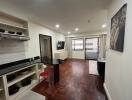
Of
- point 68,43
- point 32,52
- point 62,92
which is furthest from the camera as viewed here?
point 68,43

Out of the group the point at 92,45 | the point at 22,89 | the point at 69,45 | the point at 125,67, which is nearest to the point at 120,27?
the point at 125,67

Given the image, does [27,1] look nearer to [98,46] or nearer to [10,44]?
[10,44]

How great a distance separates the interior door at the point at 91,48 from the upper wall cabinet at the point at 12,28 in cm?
504

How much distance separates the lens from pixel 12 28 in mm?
2307

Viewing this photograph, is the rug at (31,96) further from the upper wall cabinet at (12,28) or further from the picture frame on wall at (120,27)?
the picture frame on wall at (120,27)

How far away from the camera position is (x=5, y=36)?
179 centimetres

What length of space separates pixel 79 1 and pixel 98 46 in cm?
492

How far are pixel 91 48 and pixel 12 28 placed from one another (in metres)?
5.63

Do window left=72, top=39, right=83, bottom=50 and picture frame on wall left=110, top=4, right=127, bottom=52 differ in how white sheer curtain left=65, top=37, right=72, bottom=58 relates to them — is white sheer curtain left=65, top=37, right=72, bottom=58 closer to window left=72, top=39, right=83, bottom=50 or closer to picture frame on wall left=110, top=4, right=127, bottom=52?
window left=72, top=39, right=83, bottom=50

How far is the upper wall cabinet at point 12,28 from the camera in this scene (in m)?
1.86

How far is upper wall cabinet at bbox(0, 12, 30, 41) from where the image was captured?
6.12 ft

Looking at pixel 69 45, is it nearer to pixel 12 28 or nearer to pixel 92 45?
pixel 92 45

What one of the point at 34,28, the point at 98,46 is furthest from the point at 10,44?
the point at 98,46

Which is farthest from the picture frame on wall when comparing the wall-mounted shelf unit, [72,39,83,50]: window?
[72,39,83,50]: window
